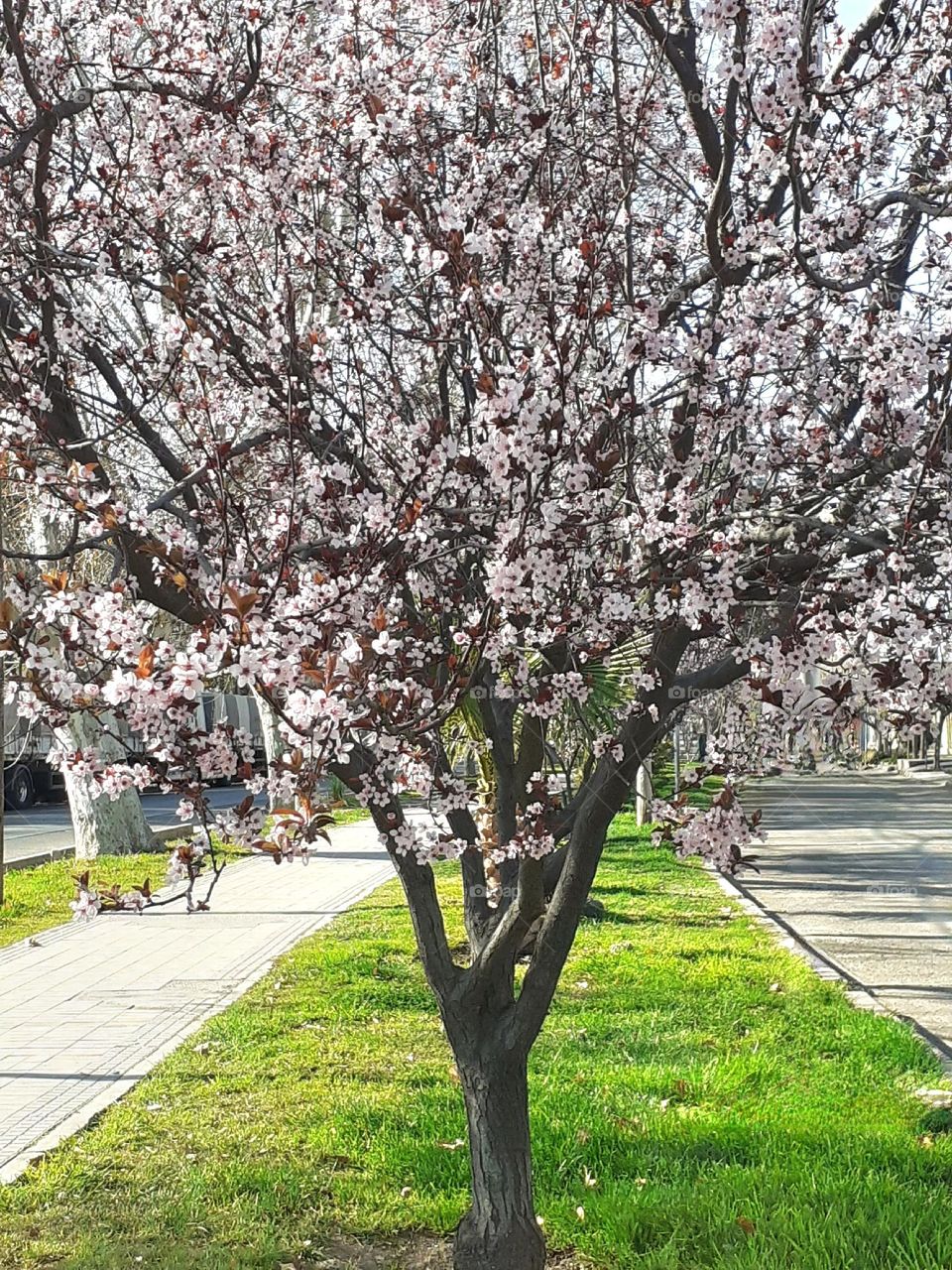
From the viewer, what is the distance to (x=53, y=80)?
4.75 meters

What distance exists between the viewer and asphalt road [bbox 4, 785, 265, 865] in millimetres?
17969

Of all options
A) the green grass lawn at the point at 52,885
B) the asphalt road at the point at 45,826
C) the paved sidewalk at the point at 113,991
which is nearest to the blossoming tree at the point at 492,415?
the paved sidewalk at the point at 113,991

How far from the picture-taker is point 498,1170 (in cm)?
423

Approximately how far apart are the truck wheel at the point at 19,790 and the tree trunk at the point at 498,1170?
2266cm

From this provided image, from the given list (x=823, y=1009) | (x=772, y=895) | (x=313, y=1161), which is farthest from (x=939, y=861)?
(x=313, y=1161)

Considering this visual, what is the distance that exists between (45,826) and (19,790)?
4585mm

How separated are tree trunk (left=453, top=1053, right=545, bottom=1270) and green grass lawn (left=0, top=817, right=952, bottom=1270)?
13.5 inches

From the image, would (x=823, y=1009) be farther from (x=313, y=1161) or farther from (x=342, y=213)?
(x=342, y=213)

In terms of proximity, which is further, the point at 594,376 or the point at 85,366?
the point at 85,366

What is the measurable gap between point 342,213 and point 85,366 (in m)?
1.36

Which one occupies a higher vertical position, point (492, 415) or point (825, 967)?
point (492, 415)

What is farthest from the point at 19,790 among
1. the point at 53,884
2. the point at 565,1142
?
the point at 565,1142

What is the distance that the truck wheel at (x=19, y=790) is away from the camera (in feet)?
85.0

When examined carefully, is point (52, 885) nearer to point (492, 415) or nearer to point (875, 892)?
point (875, 892)
